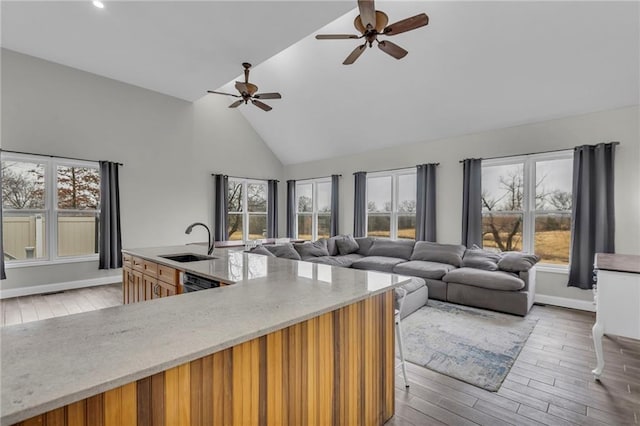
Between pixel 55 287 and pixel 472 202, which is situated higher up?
pixel 472 202

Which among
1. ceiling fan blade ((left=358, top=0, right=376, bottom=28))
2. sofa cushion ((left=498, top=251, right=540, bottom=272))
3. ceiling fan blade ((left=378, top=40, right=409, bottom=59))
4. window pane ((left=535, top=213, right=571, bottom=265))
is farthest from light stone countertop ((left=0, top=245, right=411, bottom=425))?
window pane ((left=535, top=213, right=571, bottom=265))

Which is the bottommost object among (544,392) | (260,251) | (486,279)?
(544,392)

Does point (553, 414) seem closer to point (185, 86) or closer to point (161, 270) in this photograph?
point (161, 270)

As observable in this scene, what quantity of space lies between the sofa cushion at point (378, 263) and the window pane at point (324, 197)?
109 inches

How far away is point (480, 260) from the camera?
15.4 feet

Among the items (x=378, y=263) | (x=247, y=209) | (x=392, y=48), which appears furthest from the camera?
(x=247, y=209)

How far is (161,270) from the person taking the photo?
2.75 meters

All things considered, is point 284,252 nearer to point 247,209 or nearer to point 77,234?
point 247,209

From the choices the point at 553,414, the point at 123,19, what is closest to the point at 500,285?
the point at 553,414

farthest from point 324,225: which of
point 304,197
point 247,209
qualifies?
point 247,209

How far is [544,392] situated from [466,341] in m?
0.92

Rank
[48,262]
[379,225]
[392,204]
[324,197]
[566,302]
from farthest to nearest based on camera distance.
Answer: [324,197] → [379,225] → [392,204] → [48,262] → [566,302]

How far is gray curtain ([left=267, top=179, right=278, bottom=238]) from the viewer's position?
8.42 metres

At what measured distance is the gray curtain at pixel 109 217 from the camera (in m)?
5.52
